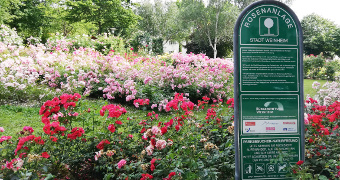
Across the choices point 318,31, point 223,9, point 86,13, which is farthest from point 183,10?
point 318,31

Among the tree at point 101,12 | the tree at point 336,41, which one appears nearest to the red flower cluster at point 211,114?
the tree at point 101,12

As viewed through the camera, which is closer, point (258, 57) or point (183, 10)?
point (258, 57)

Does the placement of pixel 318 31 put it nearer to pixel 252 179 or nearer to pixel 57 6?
pixel 57 6

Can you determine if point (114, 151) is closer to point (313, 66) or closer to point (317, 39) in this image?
point (313, 66)

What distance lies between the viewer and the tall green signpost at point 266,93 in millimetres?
2477

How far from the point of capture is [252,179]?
2.48m

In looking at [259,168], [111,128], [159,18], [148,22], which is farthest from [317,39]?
[111,128]

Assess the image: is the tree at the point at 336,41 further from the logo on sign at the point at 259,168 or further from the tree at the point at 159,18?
the logo on sign at the point at 259,168

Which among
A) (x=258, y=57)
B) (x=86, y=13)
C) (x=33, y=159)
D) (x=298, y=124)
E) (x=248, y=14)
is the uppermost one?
(x=86, y=13)

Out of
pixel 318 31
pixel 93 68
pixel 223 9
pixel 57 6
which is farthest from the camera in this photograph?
pixel 318 31

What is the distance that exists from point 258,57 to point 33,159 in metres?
2.02

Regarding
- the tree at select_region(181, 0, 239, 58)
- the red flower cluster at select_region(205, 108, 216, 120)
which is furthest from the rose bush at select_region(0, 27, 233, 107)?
the tree at select_region(181, 0, 239, 58)

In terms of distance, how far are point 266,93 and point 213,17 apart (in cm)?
3243

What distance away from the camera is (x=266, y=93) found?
2.49m
